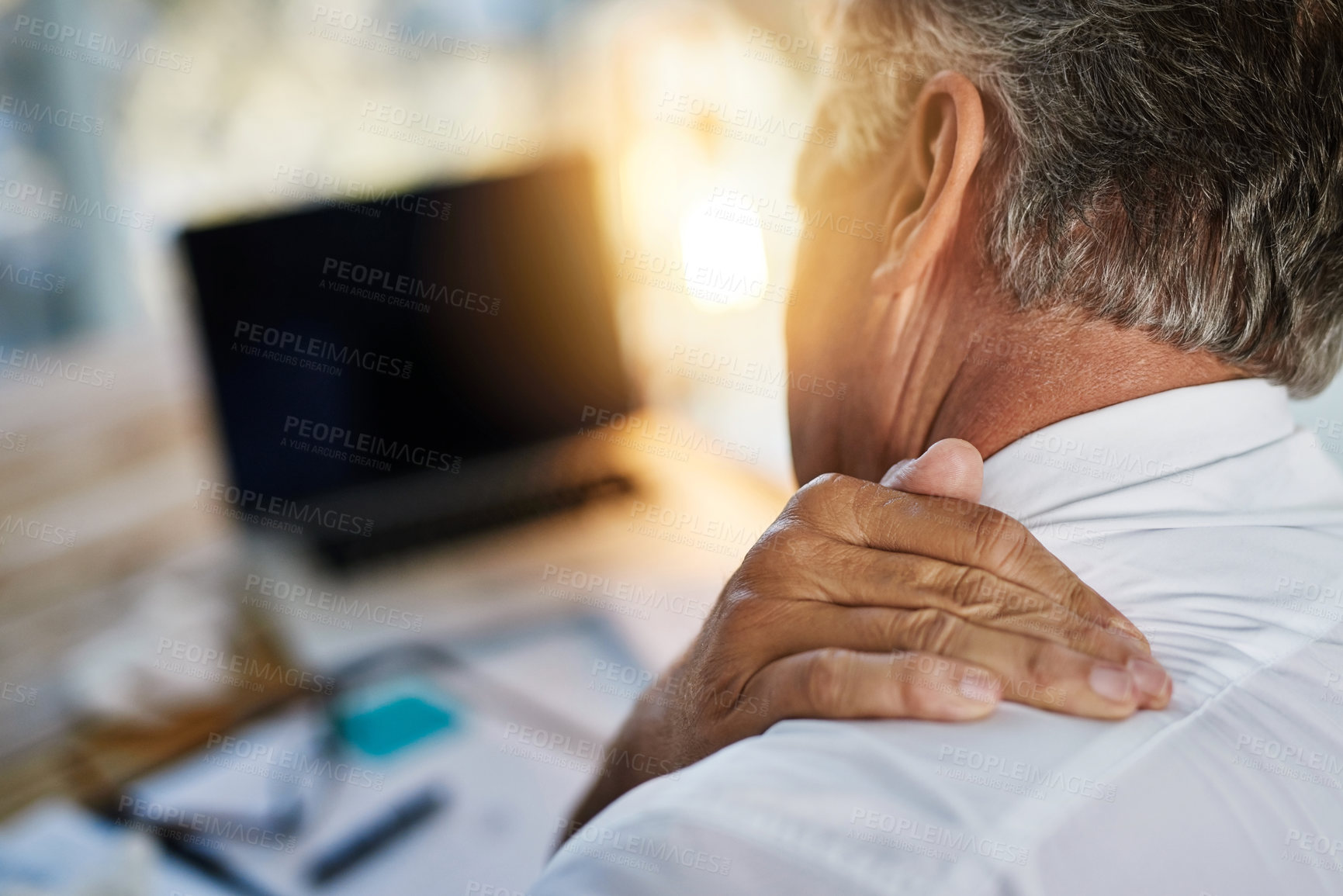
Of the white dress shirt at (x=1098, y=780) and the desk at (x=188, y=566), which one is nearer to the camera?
the white dress shirt at (x=1098, y=780)

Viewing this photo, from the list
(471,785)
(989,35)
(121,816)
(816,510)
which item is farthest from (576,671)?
(989,35)

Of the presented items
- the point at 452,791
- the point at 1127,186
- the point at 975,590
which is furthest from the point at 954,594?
the point at 452,791

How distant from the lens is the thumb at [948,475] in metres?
0.48

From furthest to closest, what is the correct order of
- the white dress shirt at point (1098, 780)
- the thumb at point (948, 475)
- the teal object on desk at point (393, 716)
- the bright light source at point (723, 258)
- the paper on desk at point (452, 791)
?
the bright light source at point (723, 258), the teal object on desk at point (393, 716), the paper on desk at point (452, 791), the thumb at point (948, 475), the white dress shirt at point (1098, 780)

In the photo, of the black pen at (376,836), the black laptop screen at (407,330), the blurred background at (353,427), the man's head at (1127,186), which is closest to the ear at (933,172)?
the man's head at (1127,186)

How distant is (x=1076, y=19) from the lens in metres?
0.52

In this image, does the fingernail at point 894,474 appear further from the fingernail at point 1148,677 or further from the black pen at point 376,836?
the black pen at point 376,836

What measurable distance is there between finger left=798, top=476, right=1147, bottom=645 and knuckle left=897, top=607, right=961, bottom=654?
3 cm

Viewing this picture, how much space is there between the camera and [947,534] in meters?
0.46

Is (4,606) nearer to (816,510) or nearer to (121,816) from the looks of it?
(121,816)

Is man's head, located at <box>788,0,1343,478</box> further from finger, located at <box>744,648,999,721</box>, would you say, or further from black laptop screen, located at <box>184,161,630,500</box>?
black laptop screen, located at <box>184,161,630,500</box>

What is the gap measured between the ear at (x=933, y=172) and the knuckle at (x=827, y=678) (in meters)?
0.26

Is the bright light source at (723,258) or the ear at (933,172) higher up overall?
the ear at (933,172)

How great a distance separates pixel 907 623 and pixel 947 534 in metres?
0.05
